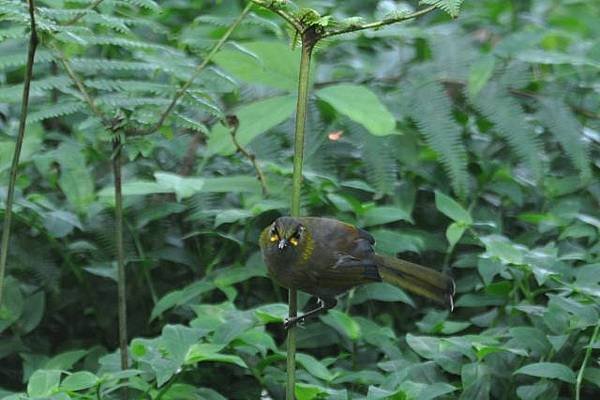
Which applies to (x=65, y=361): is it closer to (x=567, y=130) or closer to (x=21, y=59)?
(x=21, y=59)

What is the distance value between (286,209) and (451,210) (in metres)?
0.57

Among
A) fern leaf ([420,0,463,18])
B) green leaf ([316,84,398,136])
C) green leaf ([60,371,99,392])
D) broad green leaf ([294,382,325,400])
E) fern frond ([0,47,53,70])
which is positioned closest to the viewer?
fern leaf ([420,0,463,18])

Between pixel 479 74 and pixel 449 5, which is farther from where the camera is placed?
pixel 479 74

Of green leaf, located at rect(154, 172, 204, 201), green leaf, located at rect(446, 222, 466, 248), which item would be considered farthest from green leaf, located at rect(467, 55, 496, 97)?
green leaf, located at rect(154, 172, 204, 201)

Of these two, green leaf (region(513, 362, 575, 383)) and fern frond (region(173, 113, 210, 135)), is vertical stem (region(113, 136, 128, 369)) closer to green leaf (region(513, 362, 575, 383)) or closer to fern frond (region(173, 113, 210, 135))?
fern frond (region(173, 113, 210, 135))

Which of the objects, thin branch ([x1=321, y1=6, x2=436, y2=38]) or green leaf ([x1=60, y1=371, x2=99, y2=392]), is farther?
green leaf ([x1=60, y1=371, x2=99, y2=392])

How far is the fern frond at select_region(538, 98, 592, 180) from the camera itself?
404cm

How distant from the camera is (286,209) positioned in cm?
365

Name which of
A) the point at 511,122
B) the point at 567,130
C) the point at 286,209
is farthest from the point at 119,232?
the point at 567,130

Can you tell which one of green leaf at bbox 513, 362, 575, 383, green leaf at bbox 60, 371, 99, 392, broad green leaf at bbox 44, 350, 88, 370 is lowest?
broad green leaf at bbox 44, 350, 88, 370

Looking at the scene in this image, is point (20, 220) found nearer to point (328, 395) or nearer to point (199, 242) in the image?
point (199, 242)

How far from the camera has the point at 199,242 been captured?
3838mm

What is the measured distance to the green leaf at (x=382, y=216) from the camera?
139 inches

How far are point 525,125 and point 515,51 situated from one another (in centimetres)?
41
